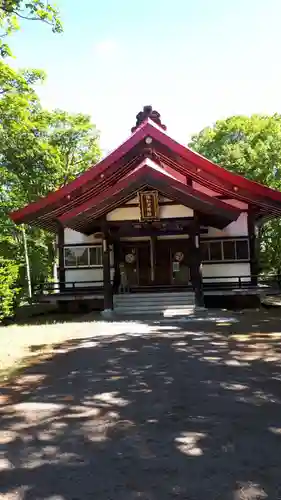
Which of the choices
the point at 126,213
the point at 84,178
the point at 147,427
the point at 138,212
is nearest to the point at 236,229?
the point at 138,212

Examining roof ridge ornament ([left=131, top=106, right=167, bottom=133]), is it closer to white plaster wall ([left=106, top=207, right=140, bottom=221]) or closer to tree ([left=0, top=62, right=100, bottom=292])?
tree ([left=0, top=62, right=100, bottom=292])

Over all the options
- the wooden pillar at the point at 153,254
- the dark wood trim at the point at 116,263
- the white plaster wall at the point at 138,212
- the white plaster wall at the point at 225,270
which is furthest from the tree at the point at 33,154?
the white plaster wall at the point at 225,270

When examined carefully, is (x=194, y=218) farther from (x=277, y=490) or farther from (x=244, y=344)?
(x=277, y=490)

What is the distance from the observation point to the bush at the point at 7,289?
11.8m

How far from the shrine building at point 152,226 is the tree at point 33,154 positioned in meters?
2.35

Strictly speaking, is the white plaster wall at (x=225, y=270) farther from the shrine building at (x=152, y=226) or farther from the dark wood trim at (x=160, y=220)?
the dark wood trim at (x=160, y=220)

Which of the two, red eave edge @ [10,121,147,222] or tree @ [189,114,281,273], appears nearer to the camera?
red eave edge @ [10,121,147,222]

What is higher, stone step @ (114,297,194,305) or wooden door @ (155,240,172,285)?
wooden door @ (155,240,172,285)

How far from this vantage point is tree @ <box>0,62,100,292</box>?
11.5 metres

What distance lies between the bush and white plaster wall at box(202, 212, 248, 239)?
27.0 ft

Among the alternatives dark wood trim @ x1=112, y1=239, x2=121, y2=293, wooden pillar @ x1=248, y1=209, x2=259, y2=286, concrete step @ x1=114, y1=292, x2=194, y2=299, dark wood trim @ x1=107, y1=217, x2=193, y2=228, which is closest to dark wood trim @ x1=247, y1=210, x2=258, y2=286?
wooden pillar @ x1=248, y1=209, x2=259, y2=286

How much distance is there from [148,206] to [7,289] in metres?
5.67

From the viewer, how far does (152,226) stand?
1598cm

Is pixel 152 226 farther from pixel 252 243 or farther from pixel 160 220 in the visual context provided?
pixel 252 243
